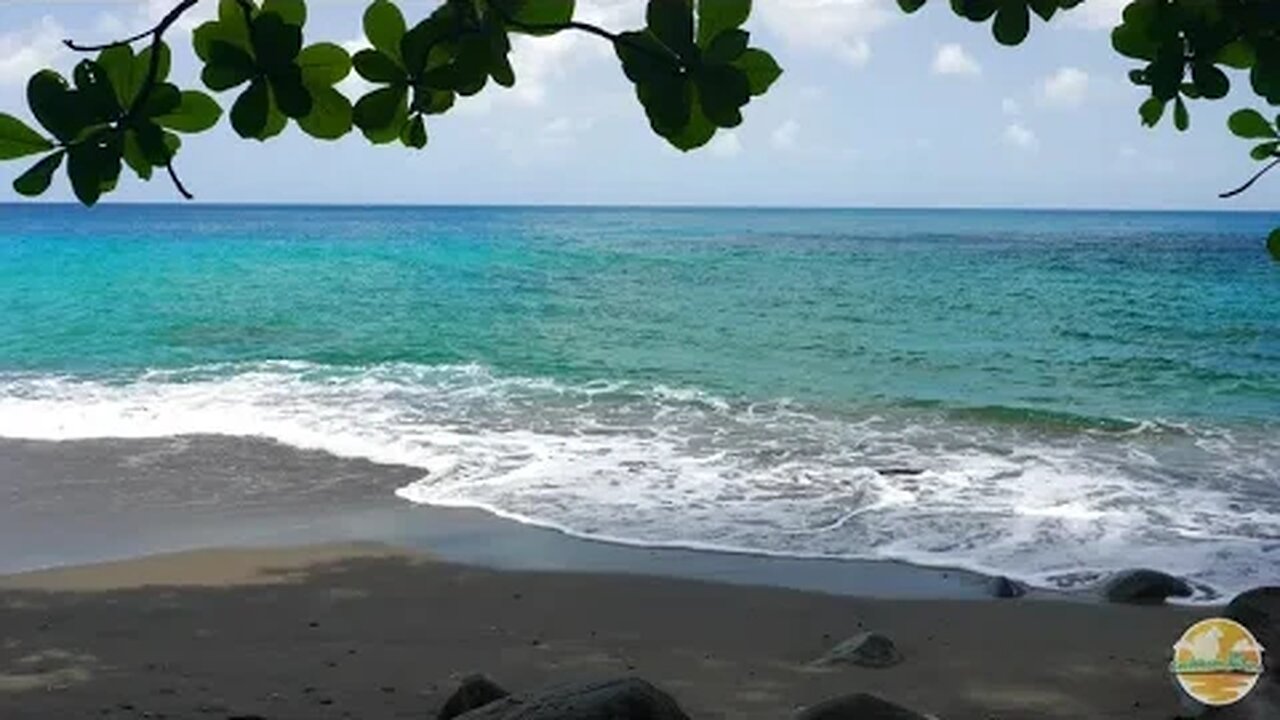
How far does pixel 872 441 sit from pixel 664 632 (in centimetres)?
612

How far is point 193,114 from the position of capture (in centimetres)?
121

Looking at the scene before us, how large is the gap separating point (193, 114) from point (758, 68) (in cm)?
54

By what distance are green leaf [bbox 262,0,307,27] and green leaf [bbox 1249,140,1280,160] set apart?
4.47ft

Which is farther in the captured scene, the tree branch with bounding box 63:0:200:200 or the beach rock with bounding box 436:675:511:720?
the beach rock with bounding box 436:675:511:720

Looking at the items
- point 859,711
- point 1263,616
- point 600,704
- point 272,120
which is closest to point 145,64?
point 272,120

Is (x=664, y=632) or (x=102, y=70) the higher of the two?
(x=102, y=70)

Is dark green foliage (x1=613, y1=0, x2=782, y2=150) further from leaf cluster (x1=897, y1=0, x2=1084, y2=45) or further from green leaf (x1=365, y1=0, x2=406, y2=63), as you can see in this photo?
leaf cluster (x1=897, y1=0, x2=1084, y2=45)

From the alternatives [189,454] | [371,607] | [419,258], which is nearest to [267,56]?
[371,607]

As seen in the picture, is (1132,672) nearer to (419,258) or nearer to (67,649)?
(67,649)

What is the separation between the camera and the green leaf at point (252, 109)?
117 cm

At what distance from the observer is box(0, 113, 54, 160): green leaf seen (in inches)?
42.3

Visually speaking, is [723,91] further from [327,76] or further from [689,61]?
[327,76]

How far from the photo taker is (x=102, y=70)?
1138mm

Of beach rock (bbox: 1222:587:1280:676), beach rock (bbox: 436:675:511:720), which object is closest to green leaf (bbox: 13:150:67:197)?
beach rock (bbox: 436:675:511:720)
